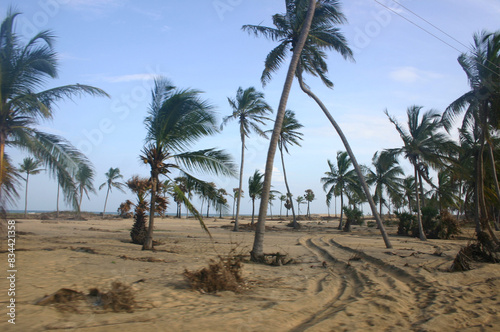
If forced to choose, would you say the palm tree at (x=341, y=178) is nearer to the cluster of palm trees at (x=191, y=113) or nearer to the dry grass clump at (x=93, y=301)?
the cluster of palm trees at (x=191, y=113)

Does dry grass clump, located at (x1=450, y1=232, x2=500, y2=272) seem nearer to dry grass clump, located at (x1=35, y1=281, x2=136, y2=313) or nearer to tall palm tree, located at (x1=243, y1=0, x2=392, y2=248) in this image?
tall palm tree, located at (x1=243, y1=0, x2=392, y2=248)

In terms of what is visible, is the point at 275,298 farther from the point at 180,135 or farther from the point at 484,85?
the point at 484,85

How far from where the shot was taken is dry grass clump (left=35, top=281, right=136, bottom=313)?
3.92m

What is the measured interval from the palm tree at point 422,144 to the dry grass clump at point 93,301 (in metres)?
17.3

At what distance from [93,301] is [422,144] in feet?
61.1

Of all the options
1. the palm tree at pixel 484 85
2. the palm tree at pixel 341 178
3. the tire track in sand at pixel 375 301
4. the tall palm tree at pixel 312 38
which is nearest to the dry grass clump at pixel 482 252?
the tire track in sand at pixel 375 301

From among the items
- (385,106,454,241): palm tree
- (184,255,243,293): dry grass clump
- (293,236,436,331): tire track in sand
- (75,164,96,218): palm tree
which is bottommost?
(293,236,436,331): tire track in sand

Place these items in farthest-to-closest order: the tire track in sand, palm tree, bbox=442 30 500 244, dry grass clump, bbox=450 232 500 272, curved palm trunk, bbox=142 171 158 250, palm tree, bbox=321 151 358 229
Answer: palm tree, bbox=321 151 358 229 → palm tree, bbox=442 30 500 244 → curved palm trunk, bbox=142 171 158 250 → dry grass clump, bbox=450 232 500 272 → the tire track in sand

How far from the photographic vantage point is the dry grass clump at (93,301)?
3922 mm

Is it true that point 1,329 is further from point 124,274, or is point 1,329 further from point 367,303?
point 367,303

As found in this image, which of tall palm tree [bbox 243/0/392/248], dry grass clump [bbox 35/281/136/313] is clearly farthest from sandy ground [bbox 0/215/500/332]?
tall palm tree [bbox 243/0/392/248]

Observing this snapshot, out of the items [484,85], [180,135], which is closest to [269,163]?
[180,135]

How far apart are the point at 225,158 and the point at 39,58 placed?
5.97 meters

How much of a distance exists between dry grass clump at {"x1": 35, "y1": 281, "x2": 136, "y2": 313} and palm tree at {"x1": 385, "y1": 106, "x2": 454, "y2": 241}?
56.8 ft
